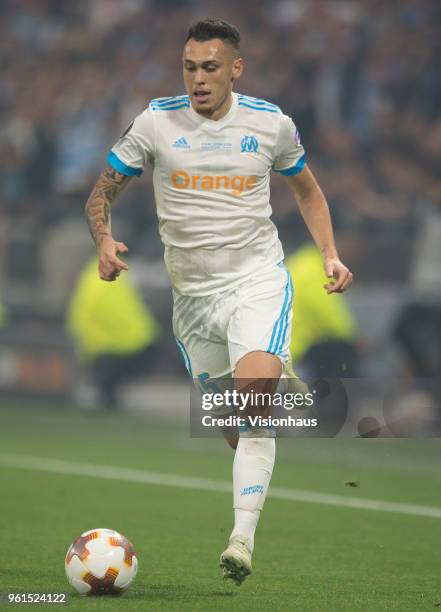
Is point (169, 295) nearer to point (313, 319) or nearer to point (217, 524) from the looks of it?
point (313, 319)

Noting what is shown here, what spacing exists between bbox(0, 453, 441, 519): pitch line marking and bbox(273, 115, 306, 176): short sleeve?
3056 mm

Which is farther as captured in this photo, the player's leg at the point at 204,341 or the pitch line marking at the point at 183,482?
the pitch line marking at the point at 183,482

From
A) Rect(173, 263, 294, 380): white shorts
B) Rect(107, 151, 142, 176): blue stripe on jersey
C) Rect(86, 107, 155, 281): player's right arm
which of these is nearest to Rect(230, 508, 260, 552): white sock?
Rect(173, 263, 294, 380): white shorts

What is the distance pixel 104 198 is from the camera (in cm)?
553

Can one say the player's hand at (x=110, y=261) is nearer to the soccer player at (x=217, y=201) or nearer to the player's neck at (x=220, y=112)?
the soccer player at (x=217, y=201)

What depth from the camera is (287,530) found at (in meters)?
7.40

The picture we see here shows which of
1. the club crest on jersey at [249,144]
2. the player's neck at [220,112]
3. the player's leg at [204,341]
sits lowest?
the player's leg at [204,341]

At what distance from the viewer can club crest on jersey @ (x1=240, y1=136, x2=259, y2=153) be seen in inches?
218

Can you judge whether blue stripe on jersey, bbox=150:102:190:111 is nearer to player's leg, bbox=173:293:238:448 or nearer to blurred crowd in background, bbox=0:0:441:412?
player's leg, bbox=173:293:238:448

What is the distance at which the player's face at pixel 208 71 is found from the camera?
5.42m

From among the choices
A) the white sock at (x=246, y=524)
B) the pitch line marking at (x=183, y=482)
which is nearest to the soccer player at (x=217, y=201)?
the white sock at (x=246, y=524)

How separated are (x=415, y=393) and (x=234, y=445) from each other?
6.29 metres

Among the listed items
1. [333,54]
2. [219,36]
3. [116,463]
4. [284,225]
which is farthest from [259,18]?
[219,36]

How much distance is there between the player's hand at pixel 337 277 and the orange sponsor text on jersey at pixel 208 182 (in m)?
0.50
